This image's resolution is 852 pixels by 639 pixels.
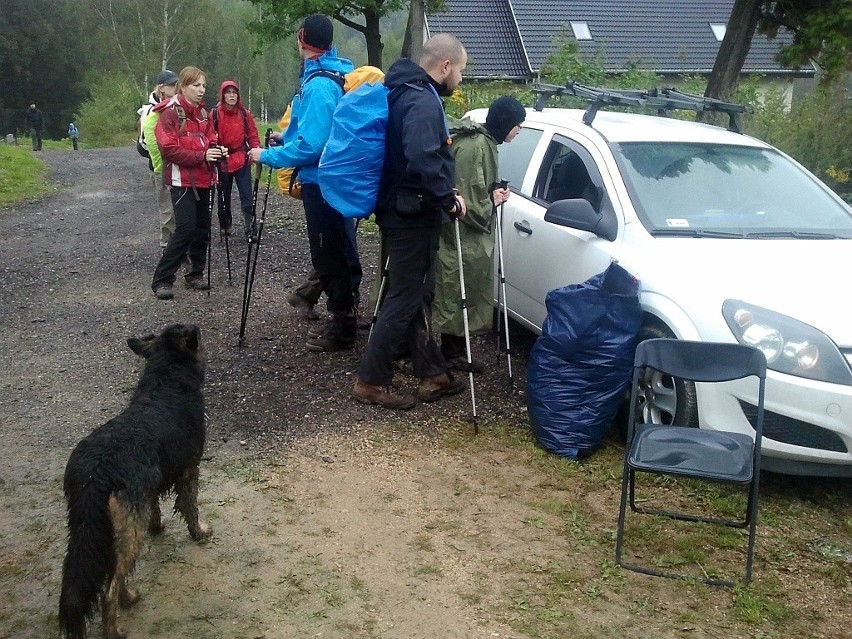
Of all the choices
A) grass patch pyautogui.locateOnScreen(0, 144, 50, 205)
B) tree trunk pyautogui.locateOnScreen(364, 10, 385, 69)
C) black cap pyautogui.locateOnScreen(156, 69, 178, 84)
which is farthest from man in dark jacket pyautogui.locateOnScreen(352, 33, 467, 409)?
tree trunk pyautogui.locateOnScreen(364, 10, 385, 69)

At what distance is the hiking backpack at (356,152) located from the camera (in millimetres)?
4930

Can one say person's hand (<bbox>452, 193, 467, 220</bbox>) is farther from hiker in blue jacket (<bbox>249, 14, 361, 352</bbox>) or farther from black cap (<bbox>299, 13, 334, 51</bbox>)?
black cap (<bbox>299, 13, 334, 51</bbox>)

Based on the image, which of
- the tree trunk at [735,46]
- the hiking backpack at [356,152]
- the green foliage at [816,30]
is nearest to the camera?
the hiking backpack at [356,152]

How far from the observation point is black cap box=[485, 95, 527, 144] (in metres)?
5.45

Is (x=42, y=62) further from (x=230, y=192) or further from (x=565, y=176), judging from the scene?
(x=565, y=176)

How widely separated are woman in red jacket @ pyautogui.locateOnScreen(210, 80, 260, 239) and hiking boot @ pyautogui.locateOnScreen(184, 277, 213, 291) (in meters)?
1.11

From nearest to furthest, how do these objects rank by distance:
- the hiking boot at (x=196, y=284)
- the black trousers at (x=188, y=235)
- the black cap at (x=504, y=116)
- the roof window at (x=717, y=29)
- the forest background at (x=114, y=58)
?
1. the black cap at (x=504, y=116)
2. the black trousers at (x=188, y=235)
3. the hiking boot at (x=196, y=284)
4. the roof window at (x=717, y=29)
5. the forest background at (x=114, y=58)

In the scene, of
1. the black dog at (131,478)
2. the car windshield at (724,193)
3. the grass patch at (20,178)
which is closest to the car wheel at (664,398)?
the car windshield at (724,193)

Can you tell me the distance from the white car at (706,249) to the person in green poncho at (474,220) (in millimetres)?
444

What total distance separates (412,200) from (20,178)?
14.1m

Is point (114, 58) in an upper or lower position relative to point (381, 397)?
upper

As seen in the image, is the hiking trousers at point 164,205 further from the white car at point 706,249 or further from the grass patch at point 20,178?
the grass patch at point 20,178

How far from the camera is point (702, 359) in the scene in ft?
12.7

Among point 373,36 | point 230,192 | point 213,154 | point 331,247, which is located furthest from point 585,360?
point 373,36
